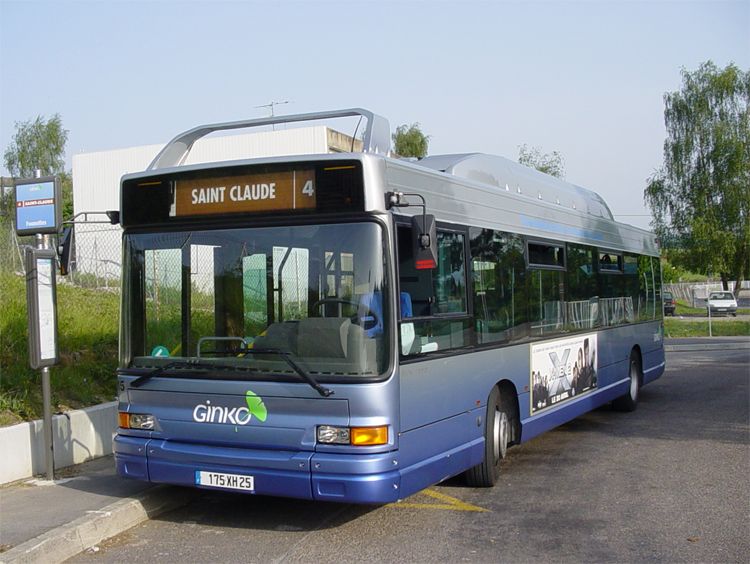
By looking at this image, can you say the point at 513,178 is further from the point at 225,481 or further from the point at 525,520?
the point at 225,481

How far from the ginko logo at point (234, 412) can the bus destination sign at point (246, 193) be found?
1.44 m

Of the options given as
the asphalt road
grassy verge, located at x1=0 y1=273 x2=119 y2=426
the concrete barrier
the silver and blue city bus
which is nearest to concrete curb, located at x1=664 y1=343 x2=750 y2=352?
the asphalt road

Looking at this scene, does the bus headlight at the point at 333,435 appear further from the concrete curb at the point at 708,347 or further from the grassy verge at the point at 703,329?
the grassy verge at the point at 703,329

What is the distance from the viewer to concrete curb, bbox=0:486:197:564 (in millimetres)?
5945

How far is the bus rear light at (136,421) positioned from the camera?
6.86m

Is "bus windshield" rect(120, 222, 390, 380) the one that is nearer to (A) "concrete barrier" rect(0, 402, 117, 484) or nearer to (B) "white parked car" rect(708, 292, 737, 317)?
(A) "concrete barrier" rect(0, 402, 117, 484)

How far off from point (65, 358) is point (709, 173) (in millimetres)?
51016

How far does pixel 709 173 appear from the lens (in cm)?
5472

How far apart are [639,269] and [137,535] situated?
10096mm

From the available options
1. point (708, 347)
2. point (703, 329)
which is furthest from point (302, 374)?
point (703, 329)

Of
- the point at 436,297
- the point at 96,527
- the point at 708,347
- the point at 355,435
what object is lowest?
the point at 708,347

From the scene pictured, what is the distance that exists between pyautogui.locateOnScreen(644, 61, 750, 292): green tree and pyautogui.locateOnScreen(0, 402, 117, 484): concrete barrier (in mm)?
50890

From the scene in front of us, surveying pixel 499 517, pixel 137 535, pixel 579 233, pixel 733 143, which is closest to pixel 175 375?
pixel 137 535

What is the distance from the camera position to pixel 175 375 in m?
6.73
